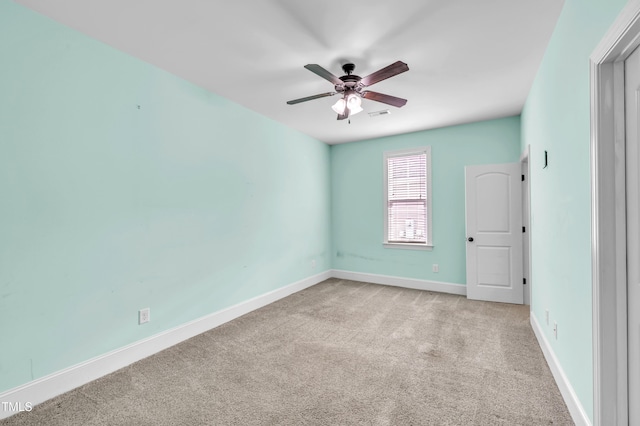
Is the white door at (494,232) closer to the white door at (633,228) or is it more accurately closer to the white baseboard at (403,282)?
the white baseboard at (403,282)

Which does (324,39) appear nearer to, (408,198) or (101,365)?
(101,365)

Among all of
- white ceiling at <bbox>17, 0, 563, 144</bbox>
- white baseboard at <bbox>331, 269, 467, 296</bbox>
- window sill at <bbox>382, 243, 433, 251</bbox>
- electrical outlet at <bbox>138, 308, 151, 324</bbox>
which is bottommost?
white baseboard at <bbox>331, 269, 467, 296</bbox>

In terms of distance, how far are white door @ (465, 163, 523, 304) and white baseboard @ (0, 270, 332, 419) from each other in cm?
332

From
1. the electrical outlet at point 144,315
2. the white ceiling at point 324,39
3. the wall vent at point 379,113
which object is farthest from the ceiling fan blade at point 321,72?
the electrical outlet at point 144,315

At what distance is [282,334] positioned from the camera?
310 cm

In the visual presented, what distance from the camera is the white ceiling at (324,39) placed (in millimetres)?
1989

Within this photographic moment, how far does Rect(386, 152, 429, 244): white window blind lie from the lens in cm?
494

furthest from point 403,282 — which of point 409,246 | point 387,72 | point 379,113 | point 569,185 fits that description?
point 387,72

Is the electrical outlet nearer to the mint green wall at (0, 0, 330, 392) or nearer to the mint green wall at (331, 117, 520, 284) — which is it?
the mint green wall at (0, 0, 330, 392)

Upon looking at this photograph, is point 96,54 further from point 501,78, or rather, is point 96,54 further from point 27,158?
point 501,78

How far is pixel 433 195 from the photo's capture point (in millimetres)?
4809

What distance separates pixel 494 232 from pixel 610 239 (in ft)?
9.79

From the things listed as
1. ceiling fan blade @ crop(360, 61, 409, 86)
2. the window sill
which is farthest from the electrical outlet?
the window sill

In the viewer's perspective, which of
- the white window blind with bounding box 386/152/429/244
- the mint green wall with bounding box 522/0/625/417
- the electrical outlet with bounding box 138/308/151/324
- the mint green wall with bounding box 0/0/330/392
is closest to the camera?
the mint green wall with bounding box 522/0/625/417
